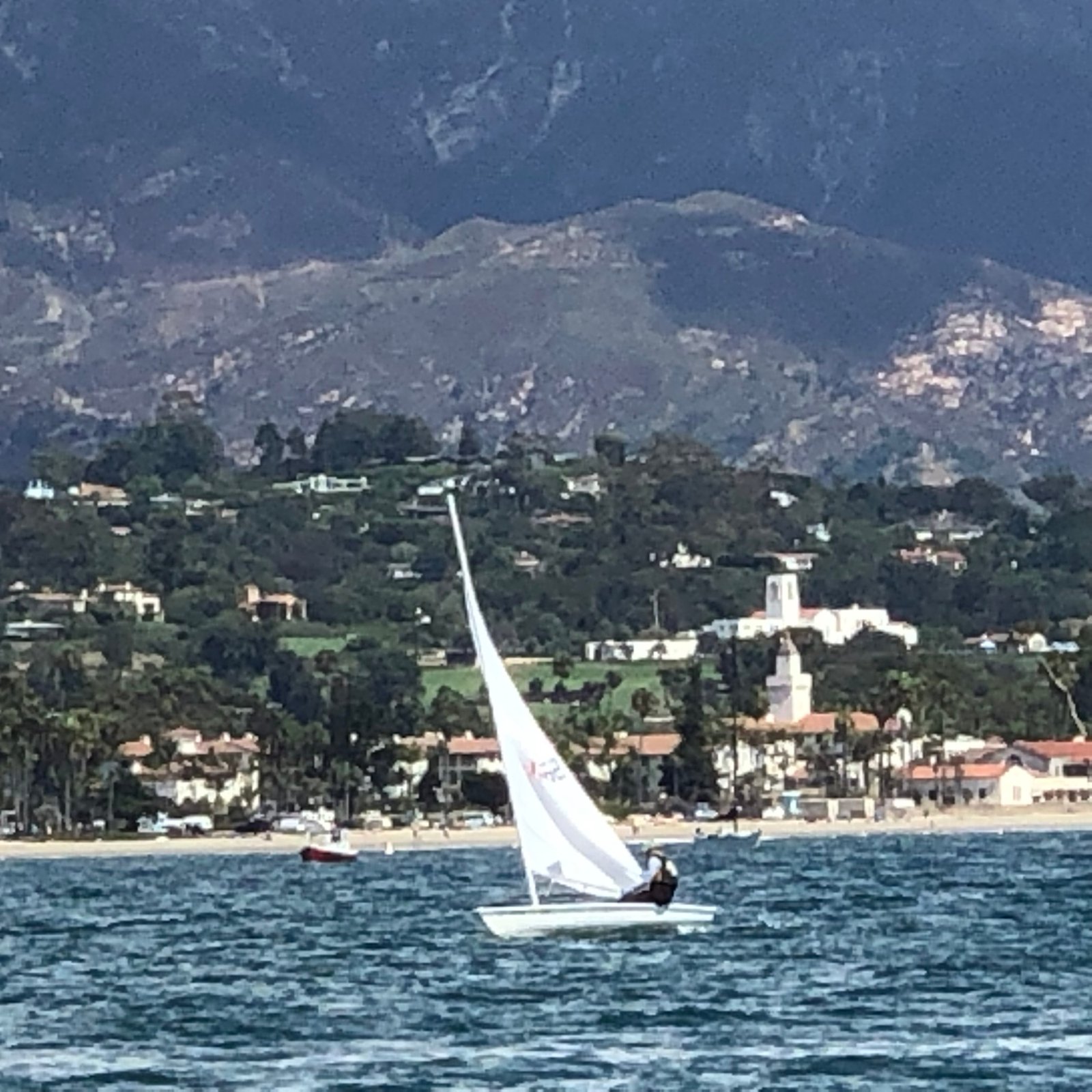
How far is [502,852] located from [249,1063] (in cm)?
11939

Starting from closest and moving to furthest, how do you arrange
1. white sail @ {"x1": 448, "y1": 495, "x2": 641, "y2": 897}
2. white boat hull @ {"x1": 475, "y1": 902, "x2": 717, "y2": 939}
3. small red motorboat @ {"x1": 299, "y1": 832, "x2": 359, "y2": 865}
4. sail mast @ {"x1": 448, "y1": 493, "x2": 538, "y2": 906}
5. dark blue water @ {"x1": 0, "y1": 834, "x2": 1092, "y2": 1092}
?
dark blue water @ {"x1": 0, "y1": 834, "x2": 1092, "y2": 1092}
white sail @ {"x1": 448, "y1": 495, "x2": 641, "y2": 897}
sail mast @ {"x1": 448, "y1": 493, "x2": 538, "y2": 906}
white boat hull @ {"x1": 475, "y1": 902, "x2": 717, "y2": 939}
small red motorboat @ {"x1": 299, "y1": 832, "x2": 359, "y2": 865}

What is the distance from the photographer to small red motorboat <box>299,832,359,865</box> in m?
174

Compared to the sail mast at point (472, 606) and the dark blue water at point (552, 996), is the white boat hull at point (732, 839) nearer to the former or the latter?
the dark blue water at point (552, 996)

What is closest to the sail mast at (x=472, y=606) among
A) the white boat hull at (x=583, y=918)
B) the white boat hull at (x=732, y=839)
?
the white boat hull at (x=583, y=918)

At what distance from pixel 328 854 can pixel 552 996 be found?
99.1 meters

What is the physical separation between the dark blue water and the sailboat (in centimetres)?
110

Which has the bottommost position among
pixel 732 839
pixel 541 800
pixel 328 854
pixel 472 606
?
pixel 541 800

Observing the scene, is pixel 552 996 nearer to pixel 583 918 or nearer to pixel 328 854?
pixel 583 918

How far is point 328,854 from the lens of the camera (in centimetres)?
17425

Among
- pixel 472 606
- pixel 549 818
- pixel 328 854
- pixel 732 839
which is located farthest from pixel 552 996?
pixel 732 839

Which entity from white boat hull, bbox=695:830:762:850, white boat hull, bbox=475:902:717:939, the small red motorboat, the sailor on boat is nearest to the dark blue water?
white boat hull, bbox=475:902:717:939

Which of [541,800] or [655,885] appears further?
[655,885]

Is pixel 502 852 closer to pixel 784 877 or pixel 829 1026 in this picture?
pixel 784 877

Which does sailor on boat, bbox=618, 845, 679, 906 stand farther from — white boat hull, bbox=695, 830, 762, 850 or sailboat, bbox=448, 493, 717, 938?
white boat hull, bbox=695, 830, 762, 850
